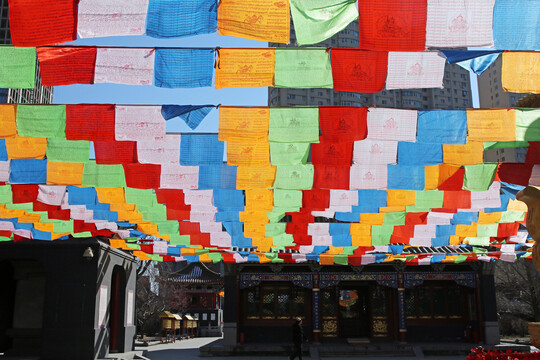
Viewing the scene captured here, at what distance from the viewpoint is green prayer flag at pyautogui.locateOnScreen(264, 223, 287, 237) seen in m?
14.0

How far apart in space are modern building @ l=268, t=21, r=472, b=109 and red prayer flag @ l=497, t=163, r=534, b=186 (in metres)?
77.8

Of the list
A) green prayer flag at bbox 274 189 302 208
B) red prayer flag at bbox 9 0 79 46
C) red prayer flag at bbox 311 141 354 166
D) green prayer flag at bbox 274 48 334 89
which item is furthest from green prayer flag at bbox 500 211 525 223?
red prayer flag at bbox 9 0 79 46

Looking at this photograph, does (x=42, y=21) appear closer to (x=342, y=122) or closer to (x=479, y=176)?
(x=342, y=122)

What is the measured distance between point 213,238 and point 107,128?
7.75 meters

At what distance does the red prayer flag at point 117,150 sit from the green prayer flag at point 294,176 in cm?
278

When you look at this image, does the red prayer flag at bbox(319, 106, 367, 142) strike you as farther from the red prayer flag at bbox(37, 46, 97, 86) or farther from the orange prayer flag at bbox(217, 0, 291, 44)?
the red prayer flag at bbox(37, 46, 97, 86)

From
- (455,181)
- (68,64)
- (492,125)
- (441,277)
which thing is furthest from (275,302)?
(68,64)

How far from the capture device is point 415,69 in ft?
21.4

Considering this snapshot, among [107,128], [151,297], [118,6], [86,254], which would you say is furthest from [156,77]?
[151,297]

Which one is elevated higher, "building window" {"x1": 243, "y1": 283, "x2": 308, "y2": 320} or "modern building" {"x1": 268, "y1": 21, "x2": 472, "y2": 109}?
"modern building" {"x1": 268, "y1": 21, "x2": 472, "y2": 109}

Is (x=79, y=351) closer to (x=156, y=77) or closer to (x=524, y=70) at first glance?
(x=156, y=77)

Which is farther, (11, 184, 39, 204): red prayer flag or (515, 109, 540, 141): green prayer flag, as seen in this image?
(11, 184, 39, 204): red prayer flag

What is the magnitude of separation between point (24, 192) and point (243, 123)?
626 cm

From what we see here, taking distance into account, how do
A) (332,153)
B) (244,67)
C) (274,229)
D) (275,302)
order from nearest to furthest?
1. (244,67)
2. (332,153)
3. (274,229)
4. (275,302)
